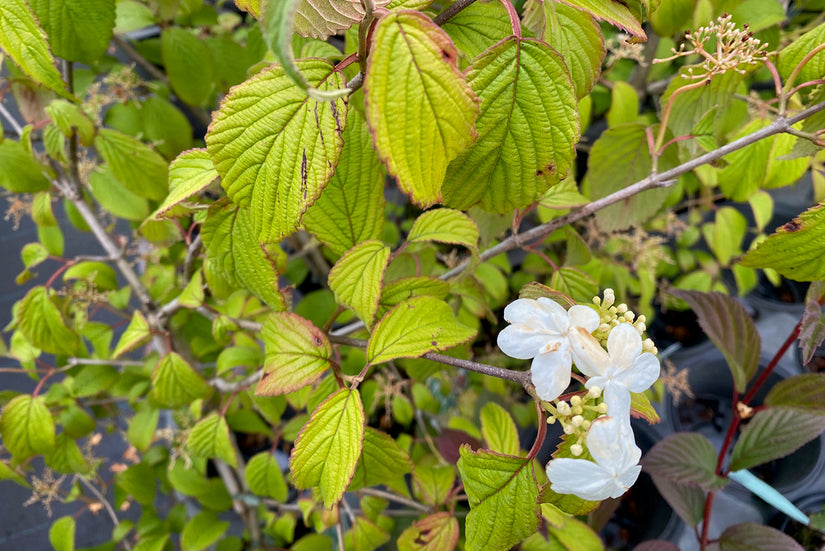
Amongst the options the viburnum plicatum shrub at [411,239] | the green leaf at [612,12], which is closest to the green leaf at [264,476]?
the viburnum plicatum shrub at [411,239]

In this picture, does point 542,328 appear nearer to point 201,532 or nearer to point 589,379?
point 589,379

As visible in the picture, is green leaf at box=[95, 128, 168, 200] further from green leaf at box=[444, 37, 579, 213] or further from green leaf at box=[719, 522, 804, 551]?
green leaf at box=[719, 522, 804, 551]

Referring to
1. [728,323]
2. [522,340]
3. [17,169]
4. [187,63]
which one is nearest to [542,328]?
[522,340]

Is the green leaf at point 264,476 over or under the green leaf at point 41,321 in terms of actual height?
under

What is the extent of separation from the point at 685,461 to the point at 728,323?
19cm

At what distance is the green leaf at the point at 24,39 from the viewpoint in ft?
1.39

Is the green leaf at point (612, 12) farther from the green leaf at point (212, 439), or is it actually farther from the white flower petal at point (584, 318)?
the green leaf at point (212, 439)

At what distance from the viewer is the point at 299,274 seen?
118 centimetres

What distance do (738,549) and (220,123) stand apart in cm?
81

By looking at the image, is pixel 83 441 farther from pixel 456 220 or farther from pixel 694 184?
pixel 694 184

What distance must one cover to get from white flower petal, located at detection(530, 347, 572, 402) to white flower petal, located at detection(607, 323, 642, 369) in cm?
3

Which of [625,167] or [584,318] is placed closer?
[584,318]

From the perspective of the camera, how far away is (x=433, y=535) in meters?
0.57

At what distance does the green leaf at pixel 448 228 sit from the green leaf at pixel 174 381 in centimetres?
38
